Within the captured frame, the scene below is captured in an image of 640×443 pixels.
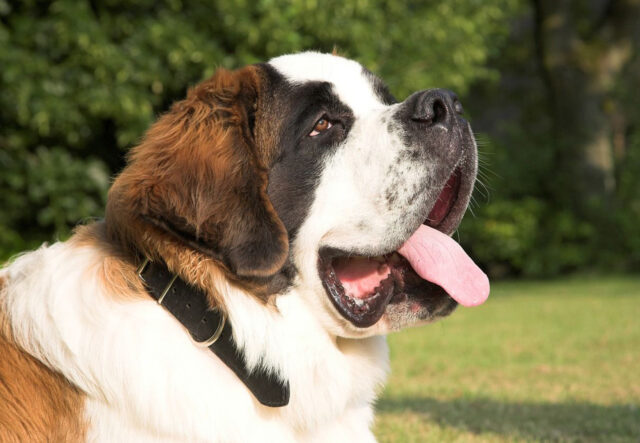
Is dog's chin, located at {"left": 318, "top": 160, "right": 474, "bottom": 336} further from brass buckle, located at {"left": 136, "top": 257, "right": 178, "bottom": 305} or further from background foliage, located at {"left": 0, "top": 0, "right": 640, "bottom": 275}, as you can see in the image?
background foliage, located at {"left": 0, "top": 0, "right": 640, "bottom": 275}

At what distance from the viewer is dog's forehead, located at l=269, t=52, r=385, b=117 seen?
9.35 ft

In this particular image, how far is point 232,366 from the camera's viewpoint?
2.47 meters

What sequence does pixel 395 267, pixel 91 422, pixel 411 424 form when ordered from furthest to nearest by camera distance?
pixel 411 424 → pixel 395 267 → pixel 91 422

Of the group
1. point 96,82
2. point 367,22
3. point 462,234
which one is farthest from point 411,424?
point 462,234

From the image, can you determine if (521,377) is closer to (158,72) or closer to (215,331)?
(215,331)

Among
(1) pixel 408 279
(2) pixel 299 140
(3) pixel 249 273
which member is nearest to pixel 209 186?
(3) pixel 249 273

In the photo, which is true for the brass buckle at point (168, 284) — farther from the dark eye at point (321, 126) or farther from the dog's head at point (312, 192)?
the dark eye at point (321, 126)

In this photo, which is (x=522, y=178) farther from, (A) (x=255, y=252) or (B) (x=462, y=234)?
(A) (x=255, y=252)

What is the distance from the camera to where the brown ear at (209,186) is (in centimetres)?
246

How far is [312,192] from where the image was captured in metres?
2.71

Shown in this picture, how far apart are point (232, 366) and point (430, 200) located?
2.83 ft

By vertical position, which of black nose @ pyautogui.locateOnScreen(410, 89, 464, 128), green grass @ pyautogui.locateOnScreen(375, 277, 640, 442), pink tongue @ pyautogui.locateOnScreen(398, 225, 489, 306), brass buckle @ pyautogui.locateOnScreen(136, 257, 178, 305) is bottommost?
green grass @ pyautogui.locateOnScreen(375, 277, 640, 442)

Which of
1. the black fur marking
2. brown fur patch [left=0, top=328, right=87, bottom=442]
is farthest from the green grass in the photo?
brown fur patch [left=0, top=328, right=87, bottom=442]

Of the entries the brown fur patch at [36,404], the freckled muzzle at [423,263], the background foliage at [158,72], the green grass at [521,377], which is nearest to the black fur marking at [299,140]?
the freckled muzzle at [423,263]
